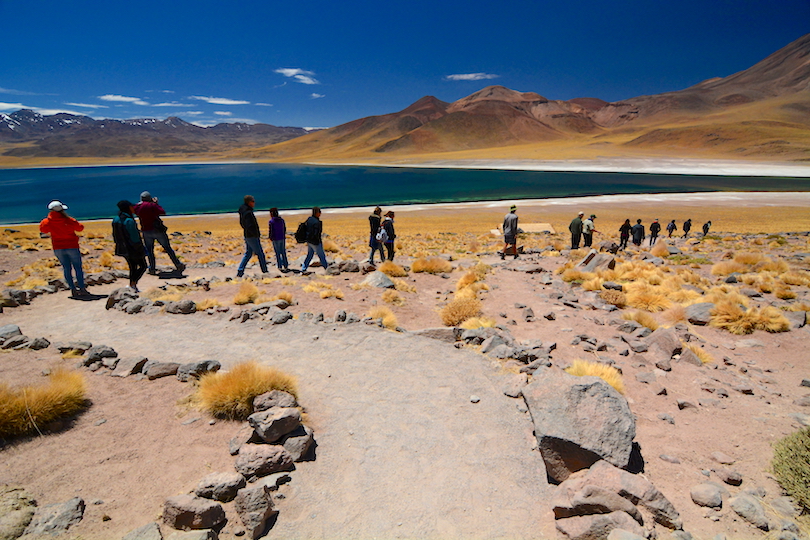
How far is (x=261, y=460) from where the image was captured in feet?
11.8

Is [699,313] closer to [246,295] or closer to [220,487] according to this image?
[220,487]

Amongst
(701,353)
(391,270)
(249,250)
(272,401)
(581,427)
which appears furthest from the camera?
(391,270)

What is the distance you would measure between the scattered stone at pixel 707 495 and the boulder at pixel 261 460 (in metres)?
3.66

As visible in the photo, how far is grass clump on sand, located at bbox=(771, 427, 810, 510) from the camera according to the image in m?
3.34

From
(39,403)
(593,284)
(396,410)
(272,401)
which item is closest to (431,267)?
(593,284)

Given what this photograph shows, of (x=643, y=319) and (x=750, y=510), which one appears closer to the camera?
(x=750, y=510)

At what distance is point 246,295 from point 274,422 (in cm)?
512

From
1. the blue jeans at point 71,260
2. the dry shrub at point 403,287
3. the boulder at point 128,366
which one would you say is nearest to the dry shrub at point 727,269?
the dry shrub at point 403,287

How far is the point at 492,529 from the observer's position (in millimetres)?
3213

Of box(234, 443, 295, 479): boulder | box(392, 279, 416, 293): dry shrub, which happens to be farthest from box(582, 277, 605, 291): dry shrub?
box(234, 443, 295, 479): boulder

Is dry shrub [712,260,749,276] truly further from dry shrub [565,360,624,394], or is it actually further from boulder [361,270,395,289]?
boulder [361,270,395,289]

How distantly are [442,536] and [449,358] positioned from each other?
313 centimetres

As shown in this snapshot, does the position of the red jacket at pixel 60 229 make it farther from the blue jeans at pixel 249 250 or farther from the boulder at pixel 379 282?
the boulder at pixel 379 282

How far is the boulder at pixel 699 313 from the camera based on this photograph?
739 cm
